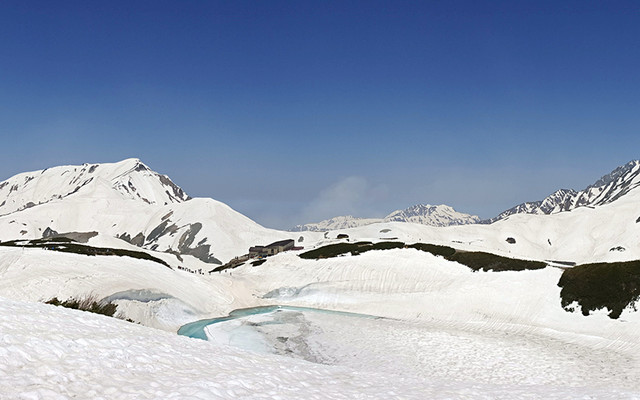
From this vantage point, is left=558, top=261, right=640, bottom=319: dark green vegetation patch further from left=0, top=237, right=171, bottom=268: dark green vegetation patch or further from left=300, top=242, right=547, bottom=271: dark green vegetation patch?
left=0, top=237, right=171, bottom=268: dark green vegetation patch

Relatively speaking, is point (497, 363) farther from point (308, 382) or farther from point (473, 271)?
point (473, 271)

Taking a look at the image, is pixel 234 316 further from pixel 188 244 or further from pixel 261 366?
pixel 188 244

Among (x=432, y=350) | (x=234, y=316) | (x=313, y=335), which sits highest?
(x=234, y=316)

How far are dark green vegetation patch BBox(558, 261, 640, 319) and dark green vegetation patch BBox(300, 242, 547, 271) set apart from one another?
9.22 m

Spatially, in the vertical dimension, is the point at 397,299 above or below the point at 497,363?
above

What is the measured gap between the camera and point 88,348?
12586 mm

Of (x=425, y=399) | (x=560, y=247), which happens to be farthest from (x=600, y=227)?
(x=425, y=399)

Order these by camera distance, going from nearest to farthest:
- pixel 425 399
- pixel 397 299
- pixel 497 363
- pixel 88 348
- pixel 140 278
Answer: pixel 88 348 < pixel 425 399 < pixel 497 363 < pixel 140 278 < pixel 397 299

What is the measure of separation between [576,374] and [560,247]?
15177cm

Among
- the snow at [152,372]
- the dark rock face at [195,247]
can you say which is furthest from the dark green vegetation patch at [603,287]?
the dark rock face at [195,247]

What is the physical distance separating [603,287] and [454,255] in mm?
25648

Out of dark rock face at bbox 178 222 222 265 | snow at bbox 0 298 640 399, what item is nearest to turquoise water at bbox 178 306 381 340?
snow at bbox 0 298 640 399

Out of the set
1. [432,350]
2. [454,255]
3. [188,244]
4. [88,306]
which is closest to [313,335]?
[432,350]

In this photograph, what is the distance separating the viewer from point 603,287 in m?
50.7
